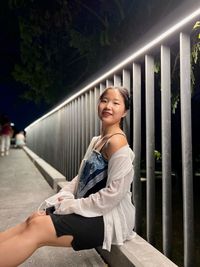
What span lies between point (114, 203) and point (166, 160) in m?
0.40

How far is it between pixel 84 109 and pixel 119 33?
19.0ft

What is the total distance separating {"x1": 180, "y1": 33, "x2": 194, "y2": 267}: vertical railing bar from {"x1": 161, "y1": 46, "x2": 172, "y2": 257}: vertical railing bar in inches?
6.8

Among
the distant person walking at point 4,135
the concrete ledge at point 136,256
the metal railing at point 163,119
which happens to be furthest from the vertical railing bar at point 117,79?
the distant person walking at point 4,135

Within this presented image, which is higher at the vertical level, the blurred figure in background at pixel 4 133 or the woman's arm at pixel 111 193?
the blurred figure in background at pixel 4 133

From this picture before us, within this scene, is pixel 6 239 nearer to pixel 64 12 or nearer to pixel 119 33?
pixel 119 33

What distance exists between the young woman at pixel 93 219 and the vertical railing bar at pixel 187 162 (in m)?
0.32

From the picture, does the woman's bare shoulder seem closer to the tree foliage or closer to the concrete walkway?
the concrete walkway

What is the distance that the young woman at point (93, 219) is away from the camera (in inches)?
68.3

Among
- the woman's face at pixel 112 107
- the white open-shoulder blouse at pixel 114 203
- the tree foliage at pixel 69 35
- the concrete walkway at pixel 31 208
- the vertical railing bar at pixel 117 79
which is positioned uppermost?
the tree foliage at pixel 69 35

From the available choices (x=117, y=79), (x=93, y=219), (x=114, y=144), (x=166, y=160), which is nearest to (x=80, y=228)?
(x=93, y=219)

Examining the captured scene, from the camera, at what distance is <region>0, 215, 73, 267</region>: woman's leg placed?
1.67m

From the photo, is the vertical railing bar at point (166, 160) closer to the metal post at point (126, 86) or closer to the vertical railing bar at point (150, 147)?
the vertical railing bar at point (150, 147)

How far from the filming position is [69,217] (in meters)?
1.85

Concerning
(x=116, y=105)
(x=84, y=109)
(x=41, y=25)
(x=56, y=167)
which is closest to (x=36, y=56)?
(x=41, y=25)
